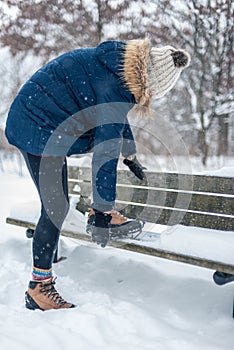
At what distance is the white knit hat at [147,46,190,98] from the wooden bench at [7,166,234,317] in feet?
2.73

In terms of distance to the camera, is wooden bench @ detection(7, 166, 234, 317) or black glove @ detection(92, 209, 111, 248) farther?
wooden bench @ detection(7, 166, 234, 317)

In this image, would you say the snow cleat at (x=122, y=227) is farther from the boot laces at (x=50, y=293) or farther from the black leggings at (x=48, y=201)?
the boot laces at (x=50, y=293)

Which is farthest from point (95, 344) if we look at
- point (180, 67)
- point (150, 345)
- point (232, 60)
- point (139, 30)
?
point (139, 30)

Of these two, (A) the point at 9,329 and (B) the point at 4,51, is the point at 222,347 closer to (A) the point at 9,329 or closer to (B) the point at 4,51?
(A) the point at 9,329

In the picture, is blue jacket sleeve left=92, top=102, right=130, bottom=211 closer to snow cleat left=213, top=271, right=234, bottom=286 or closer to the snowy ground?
the snowy ground

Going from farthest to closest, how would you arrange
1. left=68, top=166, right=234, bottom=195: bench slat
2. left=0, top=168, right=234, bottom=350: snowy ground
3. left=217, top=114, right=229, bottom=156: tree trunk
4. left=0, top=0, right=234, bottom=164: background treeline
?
left=217, top=114, right=229, bottom=156: tree trunk < left=0, top=0, right=234, bottom=164: background treeline < left=68, top=166, right=234, bottom=195: bench slat < left=0, top=168, right=234, bottom=350: snowy ground

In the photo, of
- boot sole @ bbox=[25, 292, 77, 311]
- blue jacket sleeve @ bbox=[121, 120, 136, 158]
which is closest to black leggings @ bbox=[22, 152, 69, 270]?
boot sole @ bbox=[25, 292, 77, 311]

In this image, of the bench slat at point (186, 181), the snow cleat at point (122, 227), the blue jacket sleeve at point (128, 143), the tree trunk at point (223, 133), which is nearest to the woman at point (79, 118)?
the snow cleat at point (122, 227)

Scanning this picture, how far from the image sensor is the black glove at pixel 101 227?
1.65m

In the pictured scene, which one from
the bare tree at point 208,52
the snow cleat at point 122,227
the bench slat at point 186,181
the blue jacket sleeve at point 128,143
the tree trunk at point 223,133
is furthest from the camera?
the tree trunk at point 223,133

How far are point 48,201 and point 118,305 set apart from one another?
2.37 feet

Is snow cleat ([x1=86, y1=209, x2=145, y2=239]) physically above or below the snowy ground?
above

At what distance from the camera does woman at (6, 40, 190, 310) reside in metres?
1.61

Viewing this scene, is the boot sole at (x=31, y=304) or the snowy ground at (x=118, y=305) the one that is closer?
the snowy ground at (x=118, y=305)
